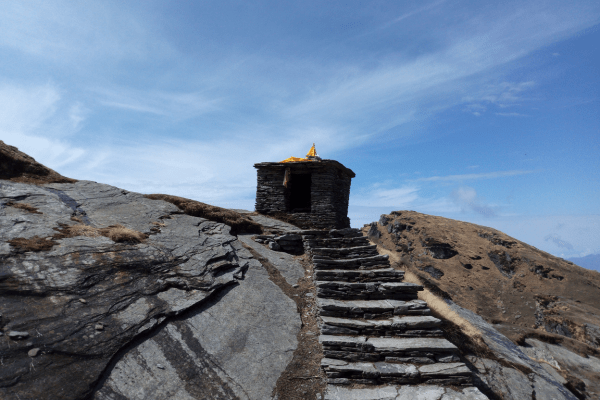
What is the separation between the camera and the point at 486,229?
4828 cm

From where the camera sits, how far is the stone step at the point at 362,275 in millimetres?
10688

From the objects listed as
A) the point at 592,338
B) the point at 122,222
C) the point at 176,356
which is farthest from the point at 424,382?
the point at 592,338

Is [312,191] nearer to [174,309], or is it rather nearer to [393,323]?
[393,323]

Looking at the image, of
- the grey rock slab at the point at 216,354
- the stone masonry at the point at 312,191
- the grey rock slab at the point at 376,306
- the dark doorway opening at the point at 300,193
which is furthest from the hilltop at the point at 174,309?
the dark doorway opening at the point at 300,193

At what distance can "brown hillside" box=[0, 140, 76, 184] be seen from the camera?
14.2 meters

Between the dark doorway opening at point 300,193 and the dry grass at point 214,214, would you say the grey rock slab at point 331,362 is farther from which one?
the dark doorway opening at point 300,193

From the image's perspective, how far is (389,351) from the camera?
766cm

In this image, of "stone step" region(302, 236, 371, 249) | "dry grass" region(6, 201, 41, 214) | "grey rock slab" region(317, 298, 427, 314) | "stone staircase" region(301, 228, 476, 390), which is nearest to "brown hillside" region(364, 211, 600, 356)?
"stone step" region(302, 236, 371, 249)

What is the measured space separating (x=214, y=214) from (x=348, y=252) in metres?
7.57

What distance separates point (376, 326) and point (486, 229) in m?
49.1

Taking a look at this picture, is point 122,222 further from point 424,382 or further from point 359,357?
point 424,382

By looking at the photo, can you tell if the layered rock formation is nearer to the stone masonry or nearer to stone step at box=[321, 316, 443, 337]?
stone step at box=[321, 316, 443, 337]

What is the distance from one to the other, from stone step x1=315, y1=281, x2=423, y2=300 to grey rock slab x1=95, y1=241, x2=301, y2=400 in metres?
1.36

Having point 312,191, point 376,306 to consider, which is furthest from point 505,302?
point 376,306
